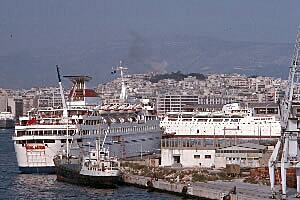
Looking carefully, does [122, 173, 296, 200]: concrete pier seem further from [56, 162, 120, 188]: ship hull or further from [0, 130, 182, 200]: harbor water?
[56, 162, 120, 188]: ship hull

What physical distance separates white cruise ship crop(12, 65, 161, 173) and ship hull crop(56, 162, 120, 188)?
554 centimetres

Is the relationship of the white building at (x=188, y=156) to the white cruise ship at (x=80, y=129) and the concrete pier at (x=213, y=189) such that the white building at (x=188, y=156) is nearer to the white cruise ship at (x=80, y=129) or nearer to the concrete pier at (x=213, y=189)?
the white cruise ship at (x=80, y=129)

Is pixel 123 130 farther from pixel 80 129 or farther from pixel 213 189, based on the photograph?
pixel 213 189

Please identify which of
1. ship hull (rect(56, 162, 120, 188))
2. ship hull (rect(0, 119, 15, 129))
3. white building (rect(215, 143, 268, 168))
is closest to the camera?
ship hull (rect(56, 162, 120, 188))

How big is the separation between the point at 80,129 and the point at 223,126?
32991 millimetres

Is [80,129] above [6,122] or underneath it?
underneath

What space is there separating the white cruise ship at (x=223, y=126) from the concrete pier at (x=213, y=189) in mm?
40313

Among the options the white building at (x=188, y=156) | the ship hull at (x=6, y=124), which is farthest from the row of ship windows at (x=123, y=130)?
the ship hull at (x=6, y=124)

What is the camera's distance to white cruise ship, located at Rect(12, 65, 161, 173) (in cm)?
5216

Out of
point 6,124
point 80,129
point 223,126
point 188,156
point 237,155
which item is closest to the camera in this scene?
point 237,155

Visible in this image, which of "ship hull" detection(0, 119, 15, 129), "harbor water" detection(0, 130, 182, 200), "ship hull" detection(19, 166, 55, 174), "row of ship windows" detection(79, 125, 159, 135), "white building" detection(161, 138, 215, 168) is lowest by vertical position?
"harbor water" detection(0, 130, 182, 200)

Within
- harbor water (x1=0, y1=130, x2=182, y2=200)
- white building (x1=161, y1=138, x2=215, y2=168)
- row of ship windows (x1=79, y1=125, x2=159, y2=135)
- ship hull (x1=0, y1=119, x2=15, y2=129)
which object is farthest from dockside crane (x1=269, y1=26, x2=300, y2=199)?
ship hull (x1=0, y1=119, x2=15, y2=129)

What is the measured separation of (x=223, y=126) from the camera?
84.6 meters

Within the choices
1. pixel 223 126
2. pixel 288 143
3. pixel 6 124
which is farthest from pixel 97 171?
pixel 6 124
